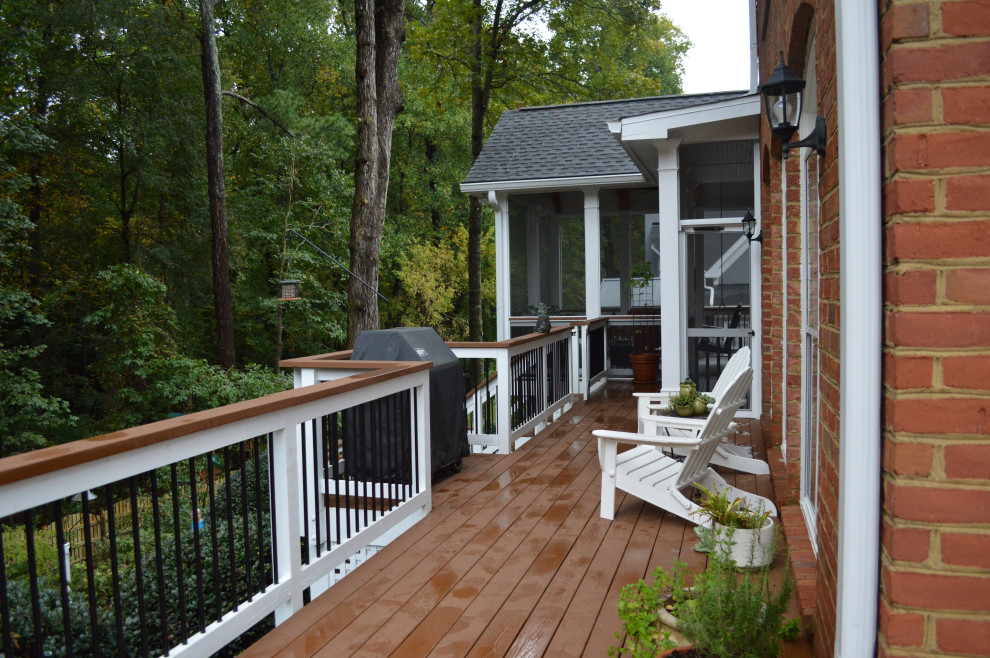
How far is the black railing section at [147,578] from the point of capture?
2.20 m

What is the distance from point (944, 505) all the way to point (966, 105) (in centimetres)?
76

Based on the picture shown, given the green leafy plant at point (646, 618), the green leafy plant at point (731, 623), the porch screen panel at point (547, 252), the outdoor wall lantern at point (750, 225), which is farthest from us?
the porch screen panel at point (547, 252)

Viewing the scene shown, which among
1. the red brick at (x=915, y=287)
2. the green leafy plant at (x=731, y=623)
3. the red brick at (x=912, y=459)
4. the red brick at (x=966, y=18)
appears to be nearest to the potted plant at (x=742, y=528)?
the green leafy plant at (x=731, y=623)

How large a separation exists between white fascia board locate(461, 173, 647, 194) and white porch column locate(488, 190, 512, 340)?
0.46ft

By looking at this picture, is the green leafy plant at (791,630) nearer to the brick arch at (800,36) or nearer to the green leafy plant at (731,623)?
the green leafy plant at (731,623)

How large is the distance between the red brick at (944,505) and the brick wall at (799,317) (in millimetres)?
489

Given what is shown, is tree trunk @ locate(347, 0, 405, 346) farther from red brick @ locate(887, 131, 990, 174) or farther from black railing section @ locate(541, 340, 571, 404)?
red brick @ locate(887, 131, 990, 174)

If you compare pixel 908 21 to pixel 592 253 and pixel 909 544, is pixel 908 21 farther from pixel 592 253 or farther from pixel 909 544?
pixel 592 253

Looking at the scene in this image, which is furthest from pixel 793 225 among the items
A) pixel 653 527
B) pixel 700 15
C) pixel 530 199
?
pixel 700 15

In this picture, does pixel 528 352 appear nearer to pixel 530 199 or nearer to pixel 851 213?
pixel 530 199

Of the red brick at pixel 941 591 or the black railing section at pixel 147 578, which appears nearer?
the red brick at pixel 941 591

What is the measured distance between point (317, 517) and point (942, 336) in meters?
2.96

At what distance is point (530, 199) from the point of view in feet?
38.0

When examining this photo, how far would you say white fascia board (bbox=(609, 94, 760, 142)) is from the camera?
6.50 metres
